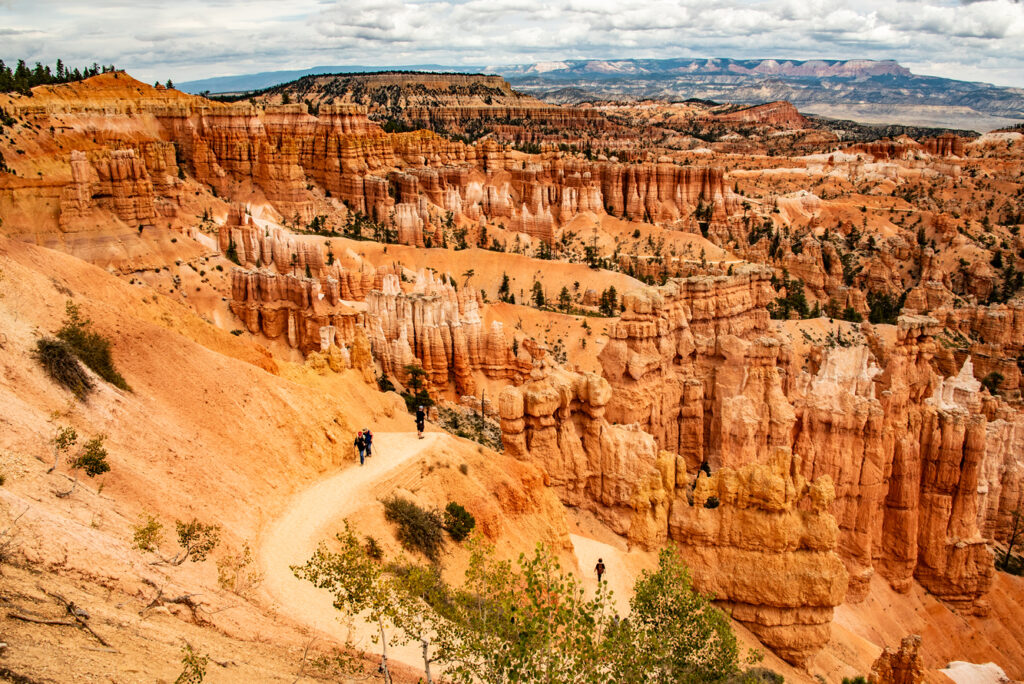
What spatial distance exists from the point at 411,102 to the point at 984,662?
155 meters

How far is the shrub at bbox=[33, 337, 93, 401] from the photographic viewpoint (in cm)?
1559

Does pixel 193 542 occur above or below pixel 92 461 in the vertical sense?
below

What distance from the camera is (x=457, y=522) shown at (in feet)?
57.6

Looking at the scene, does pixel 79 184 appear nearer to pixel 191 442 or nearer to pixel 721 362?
pixel 191 442

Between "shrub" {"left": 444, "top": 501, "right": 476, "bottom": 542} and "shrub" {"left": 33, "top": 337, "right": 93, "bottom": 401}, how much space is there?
8.05 meters

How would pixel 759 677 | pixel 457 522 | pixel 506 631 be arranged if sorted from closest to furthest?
pixel 506 631
pixel 759 677
pixel 457 522

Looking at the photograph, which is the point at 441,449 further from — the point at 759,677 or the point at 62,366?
the point at 759,677

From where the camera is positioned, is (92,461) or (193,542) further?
(92,461)

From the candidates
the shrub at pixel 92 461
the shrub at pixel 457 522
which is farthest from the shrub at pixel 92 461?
the shrub at pixel 457 522

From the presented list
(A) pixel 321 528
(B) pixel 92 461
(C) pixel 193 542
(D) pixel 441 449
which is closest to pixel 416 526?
(A) pixel 321 528

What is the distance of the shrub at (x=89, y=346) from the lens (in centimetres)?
1695

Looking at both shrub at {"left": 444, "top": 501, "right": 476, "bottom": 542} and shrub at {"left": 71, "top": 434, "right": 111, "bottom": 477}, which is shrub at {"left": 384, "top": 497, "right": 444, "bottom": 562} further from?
shrub at {"left": 71, "top": 434, "right": 111, "bottom": 477}

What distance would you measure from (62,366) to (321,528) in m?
6.20

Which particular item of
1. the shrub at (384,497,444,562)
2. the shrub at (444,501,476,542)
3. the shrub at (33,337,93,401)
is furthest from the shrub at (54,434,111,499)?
the shrub at (444,501,476,542)
